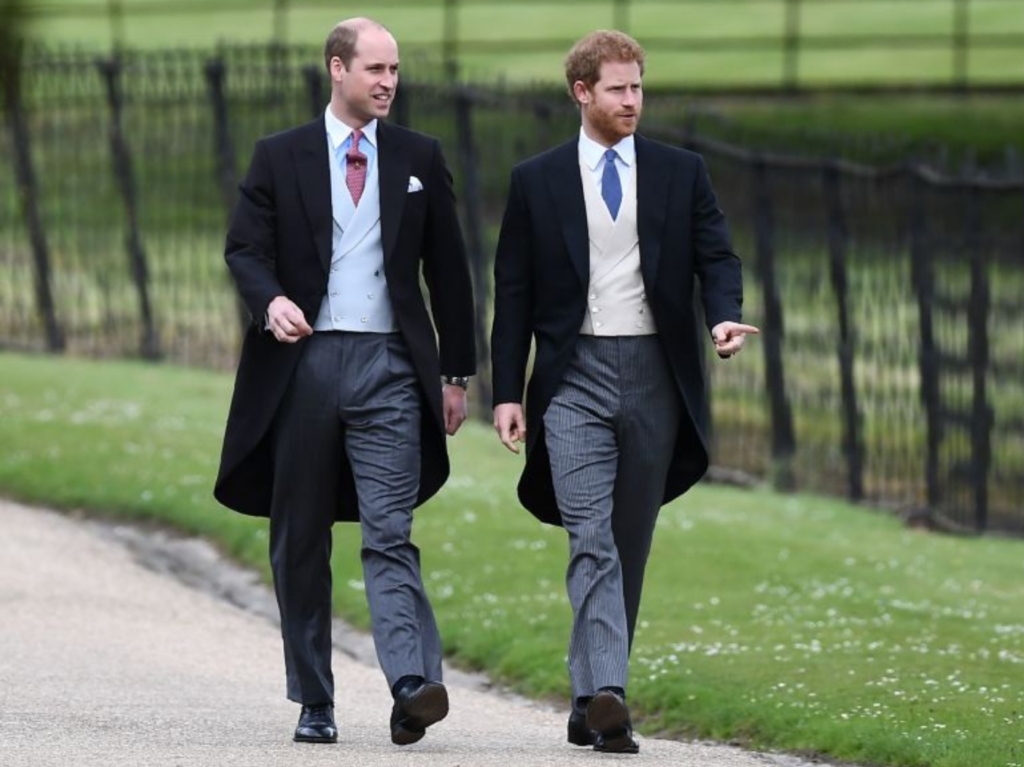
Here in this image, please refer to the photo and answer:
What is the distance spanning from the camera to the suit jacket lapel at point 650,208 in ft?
23.3

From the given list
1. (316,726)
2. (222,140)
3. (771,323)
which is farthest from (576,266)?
(222,140)

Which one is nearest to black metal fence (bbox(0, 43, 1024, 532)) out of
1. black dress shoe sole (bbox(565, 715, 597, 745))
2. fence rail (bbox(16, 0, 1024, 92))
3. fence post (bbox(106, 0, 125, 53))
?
black dress shoe sole (bbox(565, 715, 597, 745))

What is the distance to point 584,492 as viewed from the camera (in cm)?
711

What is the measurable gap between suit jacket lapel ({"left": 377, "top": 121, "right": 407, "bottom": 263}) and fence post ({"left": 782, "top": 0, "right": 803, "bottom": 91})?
2581 cm

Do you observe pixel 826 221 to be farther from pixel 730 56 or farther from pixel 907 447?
pixel 730 56

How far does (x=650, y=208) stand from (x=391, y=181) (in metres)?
0.71

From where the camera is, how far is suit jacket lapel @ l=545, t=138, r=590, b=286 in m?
7.10

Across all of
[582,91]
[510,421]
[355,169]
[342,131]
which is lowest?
[510,421]

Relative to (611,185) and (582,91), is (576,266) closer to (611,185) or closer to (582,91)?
(611,185)

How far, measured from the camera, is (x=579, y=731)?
7.11 m

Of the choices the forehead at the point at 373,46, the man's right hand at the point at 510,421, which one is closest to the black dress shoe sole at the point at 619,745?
the man's right hand at the point at 510,421

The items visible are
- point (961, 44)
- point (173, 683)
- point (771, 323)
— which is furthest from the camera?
point (961, 44)

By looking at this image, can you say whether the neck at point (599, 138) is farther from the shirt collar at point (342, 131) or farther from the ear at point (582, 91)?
the shirt collar at point (342, 131)

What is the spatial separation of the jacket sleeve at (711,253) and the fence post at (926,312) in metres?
8.34
